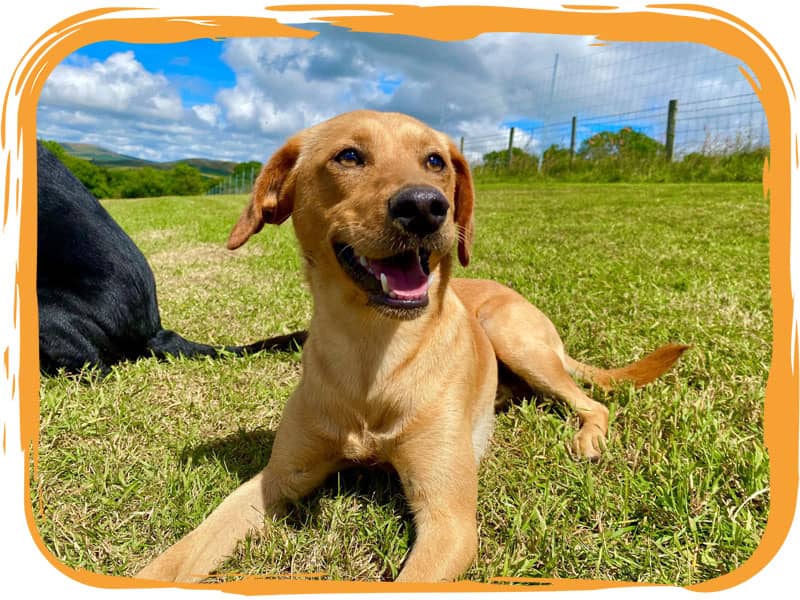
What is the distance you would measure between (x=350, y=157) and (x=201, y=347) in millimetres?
2188

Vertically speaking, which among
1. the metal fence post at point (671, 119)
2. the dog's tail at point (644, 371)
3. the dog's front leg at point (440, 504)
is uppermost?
the metal fence post at point (671, 119)

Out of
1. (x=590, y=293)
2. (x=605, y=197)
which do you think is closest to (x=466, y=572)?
(x=590, y=293)

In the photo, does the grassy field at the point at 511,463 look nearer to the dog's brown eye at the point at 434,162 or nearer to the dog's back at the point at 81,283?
the dog's back at the point at 81,283

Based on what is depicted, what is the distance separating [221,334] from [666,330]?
3.70 m

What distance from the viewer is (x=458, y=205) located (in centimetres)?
→ 292

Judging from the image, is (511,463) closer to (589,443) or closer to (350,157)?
(589,443)

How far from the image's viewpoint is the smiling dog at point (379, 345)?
80.6 inches

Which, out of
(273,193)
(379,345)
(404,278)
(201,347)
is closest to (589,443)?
(379,345)

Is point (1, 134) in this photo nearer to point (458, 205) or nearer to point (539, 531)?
point (458, 205)

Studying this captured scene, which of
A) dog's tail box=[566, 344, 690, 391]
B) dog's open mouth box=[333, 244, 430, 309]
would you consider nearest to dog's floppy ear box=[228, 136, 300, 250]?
dog's open mouth box=[333, 244, 430, 309]

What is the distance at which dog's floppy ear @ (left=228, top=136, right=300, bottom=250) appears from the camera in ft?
8.59

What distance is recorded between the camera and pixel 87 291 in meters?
3.57

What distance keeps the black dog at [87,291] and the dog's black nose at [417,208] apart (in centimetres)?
215

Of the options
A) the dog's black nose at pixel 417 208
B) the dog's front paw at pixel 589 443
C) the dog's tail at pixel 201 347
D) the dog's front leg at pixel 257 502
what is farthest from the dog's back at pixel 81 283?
the dog's front paw at pixel 589 443
